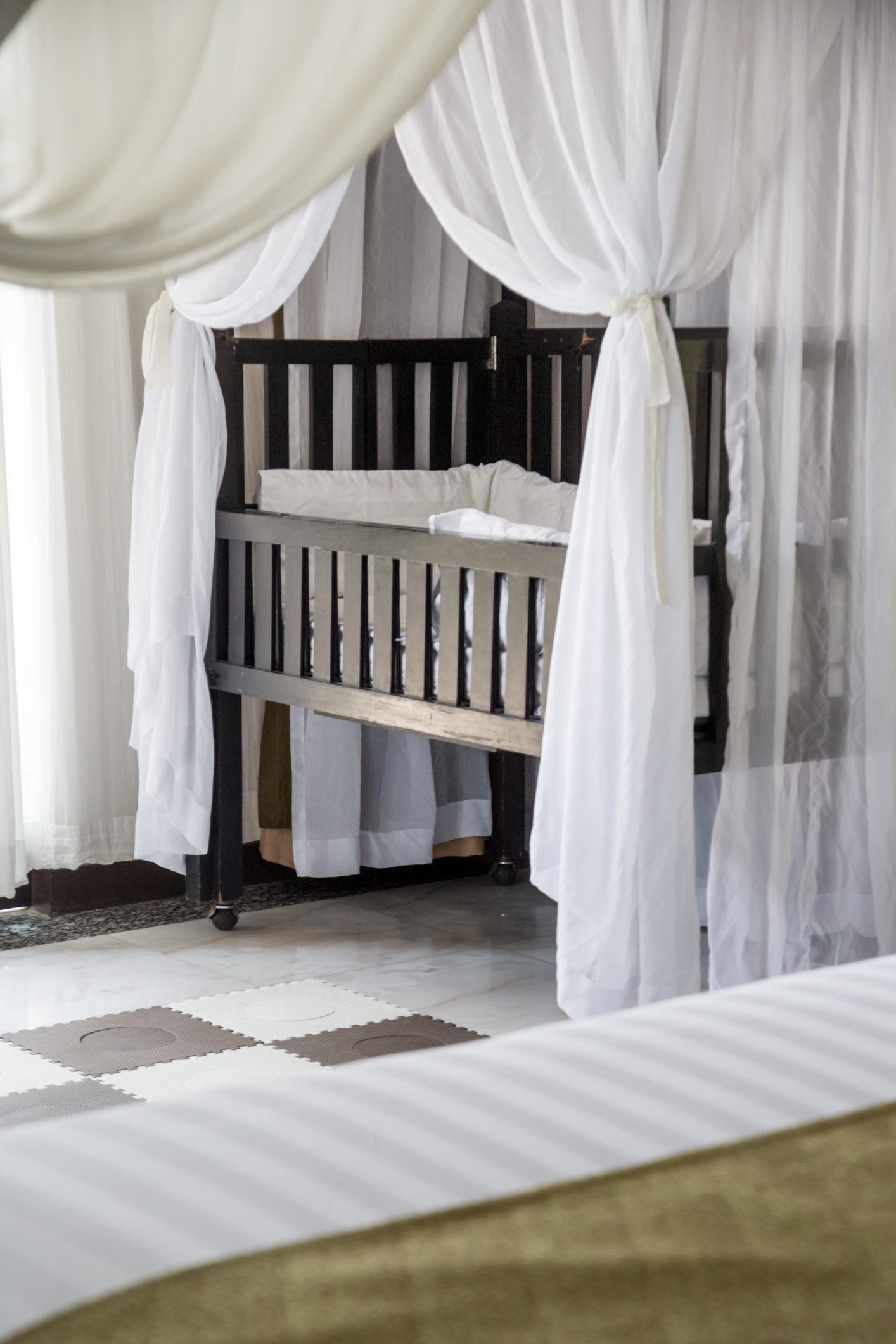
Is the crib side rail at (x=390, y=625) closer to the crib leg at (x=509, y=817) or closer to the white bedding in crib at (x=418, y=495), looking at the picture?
the white bedding in crib at (x=418, y=495)

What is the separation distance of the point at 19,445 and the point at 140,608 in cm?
51

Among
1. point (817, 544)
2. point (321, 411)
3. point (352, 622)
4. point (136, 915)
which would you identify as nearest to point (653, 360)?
point (817, 544)

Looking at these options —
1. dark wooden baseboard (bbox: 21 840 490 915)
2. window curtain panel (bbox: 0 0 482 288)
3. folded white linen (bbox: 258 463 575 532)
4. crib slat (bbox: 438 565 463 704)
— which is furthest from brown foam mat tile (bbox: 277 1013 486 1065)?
window curtain panel (bbox: 0 0 482 288)

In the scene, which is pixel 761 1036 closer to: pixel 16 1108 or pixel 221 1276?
pixel 221 1276

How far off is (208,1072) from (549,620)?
99cm

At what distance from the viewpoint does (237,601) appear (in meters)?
3.53

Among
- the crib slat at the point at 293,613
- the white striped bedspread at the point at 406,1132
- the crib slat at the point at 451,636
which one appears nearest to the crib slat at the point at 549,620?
the crib slat at the point at 451,636

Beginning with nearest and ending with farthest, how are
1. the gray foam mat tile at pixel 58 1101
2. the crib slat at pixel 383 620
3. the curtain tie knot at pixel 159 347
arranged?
1. the gray foam mat tile at pixel 58 1101
2. the crib slat at pixel 383 620
3. the curtain tie knot at pixel 159 347

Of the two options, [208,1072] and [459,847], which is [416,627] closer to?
[208,1072]

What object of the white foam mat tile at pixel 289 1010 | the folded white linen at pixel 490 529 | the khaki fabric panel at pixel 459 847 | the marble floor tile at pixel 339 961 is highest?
the folded white linen at pixel 490 529

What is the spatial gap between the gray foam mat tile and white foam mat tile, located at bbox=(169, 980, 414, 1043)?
13.7 inches

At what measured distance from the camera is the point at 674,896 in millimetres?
2561

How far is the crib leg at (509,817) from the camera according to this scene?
156 inches

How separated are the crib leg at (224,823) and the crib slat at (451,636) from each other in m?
0.76
